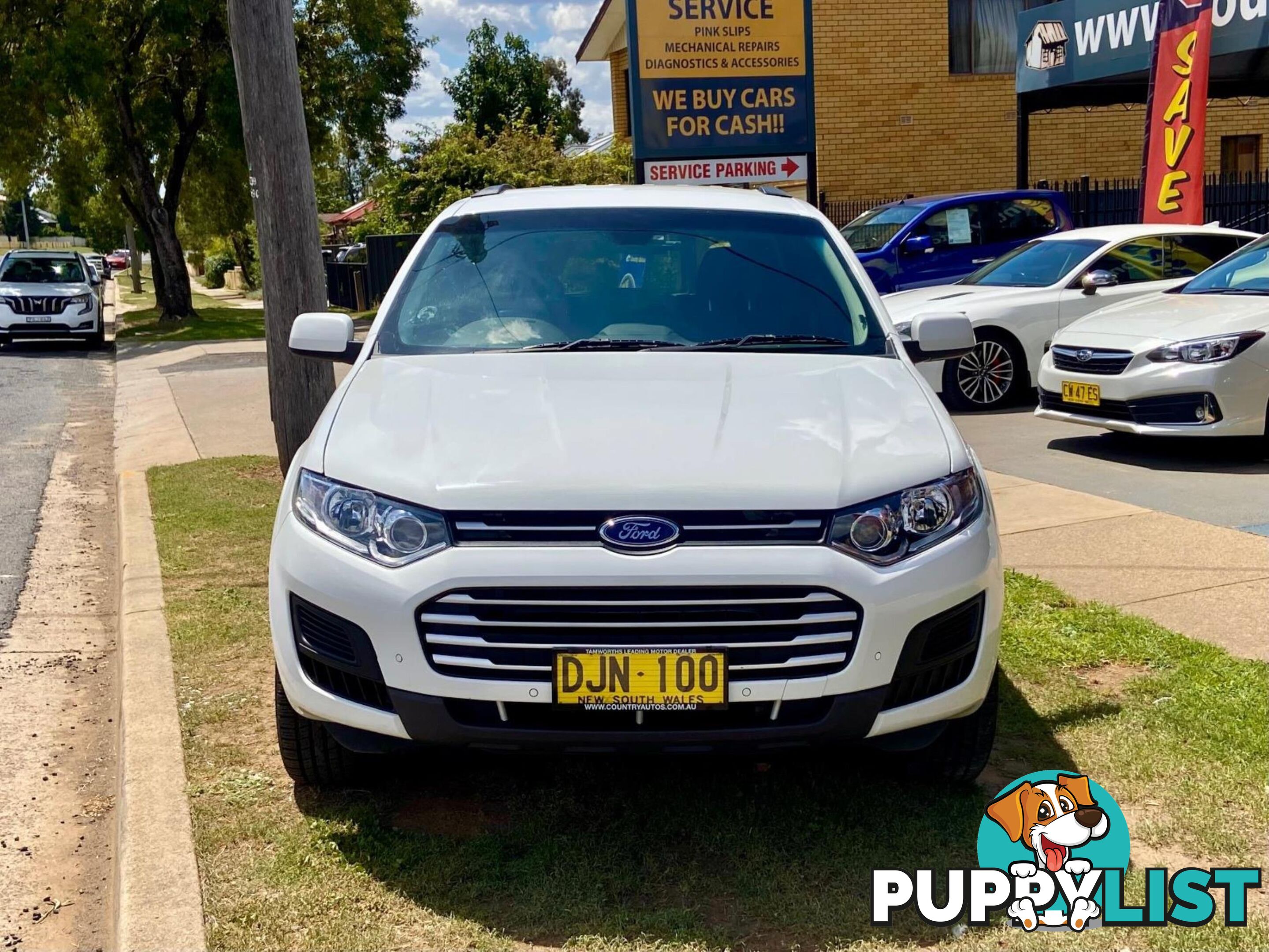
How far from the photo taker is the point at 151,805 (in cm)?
383

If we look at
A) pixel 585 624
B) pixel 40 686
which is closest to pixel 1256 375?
pixel 585 624

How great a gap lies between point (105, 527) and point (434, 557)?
628 centimetres

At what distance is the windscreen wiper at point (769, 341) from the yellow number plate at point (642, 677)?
137 centimetres

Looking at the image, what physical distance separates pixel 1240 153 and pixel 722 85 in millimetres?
13540

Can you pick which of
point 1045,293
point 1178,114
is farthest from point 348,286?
point 1045,293

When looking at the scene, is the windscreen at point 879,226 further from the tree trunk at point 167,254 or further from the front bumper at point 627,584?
the tree trunk at point 167,254

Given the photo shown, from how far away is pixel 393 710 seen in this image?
3270mm

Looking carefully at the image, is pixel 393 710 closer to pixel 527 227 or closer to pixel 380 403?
pixel 380 403

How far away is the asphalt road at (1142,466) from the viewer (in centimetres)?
735

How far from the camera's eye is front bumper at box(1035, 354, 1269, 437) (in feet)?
26.7

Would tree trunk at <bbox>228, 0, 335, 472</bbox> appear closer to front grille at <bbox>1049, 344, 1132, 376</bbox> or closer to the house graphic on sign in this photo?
front grille at <bbox>1049, 344, 1132, 376</bbox>

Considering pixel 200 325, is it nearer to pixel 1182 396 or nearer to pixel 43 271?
pixel 43 271

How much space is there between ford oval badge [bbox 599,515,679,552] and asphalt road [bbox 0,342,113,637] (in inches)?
160

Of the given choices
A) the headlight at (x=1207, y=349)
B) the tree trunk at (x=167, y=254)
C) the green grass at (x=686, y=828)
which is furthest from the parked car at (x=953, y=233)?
the tree trunk at (x=167, y=254)
